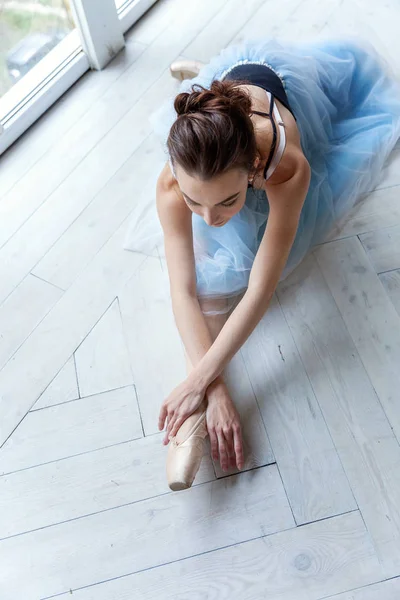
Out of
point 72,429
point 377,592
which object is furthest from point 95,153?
point 377,592

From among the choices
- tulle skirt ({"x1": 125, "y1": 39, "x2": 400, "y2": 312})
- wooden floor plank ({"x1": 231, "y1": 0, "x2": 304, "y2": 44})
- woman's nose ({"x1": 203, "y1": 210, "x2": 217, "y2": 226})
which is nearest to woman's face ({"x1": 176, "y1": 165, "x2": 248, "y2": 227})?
woman's nose ({"x1": 203, "y1": 210, "x2": 217, "y2": 226})

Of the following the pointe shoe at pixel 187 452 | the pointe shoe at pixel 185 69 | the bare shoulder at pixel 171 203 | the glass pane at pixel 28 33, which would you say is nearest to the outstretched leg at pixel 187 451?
the pointe shoe at pixel 187 452

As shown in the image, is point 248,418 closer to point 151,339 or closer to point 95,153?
point 151,339

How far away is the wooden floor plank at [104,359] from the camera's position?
4.59ft

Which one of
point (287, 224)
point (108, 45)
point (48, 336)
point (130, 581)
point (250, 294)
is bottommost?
point (130, 581)

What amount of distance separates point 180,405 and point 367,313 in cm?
54

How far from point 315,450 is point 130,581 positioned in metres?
0.48

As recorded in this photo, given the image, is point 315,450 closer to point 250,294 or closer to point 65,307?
point 250,294

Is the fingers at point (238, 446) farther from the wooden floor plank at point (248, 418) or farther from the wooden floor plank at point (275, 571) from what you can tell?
the wooden floor plank at point (275, 571)

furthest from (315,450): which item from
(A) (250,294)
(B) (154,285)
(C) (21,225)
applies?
(C) (21,225)

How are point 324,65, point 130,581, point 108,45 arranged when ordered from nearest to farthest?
1. point 130,581
2. point 324,65
3. point 108,45

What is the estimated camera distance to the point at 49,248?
5.30 ft

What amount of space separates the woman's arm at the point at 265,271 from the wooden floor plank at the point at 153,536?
0.18 m

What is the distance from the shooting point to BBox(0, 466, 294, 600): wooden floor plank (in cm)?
119
